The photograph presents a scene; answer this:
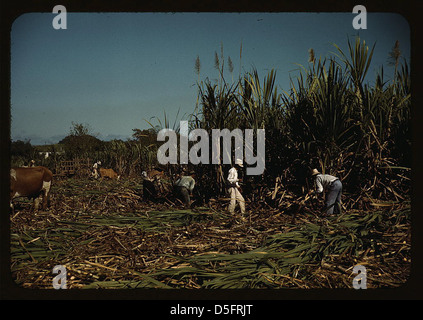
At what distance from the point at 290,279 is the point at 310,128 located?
2.24 m

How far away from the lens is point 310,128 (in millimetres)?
3572

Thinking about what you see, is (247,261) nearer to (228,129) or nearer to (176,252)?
(176,252)

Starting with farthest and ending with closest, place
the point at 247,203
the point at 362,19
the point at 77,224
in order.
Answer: the point at 247,203, the point at 77,224, the point at 362,19

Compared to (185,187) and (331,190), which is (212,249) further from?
(185,187)

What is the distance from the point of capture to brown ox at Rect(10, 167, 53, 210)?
167 inches

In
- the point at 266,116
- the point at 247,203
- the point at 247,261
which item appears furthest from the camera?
the point at 266,116

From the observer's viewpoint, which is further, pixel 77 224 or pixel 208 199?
pixel 208 199

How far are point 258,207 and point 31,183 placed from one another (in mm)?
3665

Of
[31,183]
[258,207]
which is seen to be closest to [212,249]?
[258,207]

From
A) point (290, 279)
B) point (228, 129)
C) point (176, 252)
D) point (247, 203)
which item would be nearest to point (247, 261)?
point (290, 279)

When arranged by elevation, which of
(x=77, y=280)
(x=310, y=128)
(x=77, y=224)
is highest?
(x=310, y=128)

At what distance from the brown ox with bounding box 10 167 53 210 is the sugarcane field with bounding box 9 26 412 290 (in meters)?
0.02

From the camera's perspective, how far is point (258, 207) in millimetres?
3684

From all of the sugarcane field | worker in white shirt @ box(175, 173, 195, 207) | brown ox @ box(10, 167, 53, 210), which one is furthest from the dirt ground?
brown ox @ box(10, 167, 53, 210)
